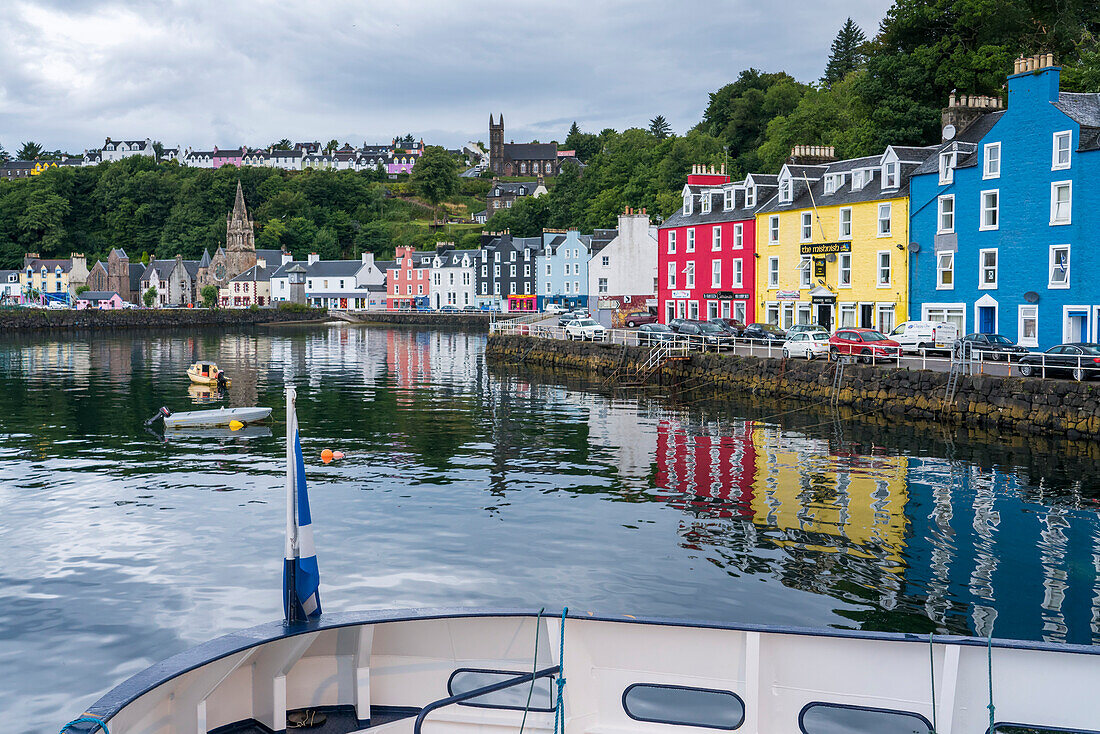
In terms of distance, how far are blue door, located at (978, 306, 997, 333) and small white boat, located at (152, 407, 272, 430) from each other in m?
34.0

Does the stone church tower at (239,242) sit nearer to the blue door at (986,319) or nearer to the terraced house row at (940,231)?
the terraced house row at (940,231)

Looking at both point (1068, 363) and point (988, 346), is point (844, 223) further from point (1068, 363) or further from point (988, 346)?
point (1068, 363)

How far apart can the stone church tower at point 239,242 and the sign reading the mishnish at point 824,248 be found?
139m

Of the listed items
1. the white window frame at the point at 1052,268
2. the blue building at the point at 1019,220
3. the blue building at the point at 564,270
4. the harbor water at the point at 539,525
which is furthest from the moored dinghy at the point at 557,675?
the blue building at the point at 564,270

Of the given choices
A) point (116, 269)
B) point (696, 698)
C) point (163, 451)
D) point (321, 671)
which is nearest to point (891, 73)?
point (163, 451)

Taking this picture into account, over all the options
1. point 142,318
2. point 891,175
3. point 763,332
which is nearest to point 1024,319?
point 891,175

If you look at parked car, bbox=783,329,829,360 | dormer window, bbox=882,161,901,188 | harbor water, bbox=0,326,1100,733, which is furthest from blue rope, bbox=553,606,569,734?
dormer window, bbox=882,161,901,188

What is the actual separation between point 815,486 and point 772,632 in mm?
17880

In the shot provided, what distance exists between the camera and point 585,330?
219 ft

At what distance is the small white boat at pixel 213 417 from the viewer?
3812cm

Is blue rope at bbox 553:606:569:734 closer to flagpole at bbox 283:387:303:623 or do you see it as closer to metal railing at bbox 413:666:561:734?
metal railing at bbox 413:666:561:734

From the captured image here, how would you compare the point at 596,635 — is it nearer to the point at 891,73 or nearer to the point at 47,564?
the point at 47,564

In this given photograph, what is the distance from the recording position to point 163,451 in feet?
108

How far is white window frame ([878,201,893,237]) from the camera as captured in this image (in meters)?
50.8
